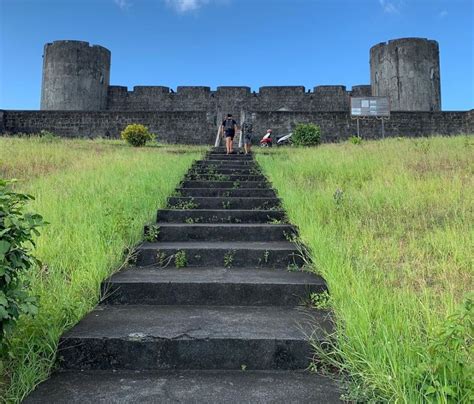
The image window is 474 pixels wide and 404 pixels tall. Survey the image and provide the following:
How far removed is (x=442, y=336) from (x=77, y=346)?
189 cm

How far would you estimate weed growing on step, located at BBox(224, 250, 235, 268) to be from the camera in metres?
4.00

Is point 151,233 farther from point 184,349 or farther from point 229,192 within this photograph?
point 229,192

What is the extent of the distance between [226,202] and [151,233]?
6.22 ft

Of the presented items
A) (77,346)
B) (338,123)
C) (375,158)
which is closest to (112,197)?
(77,346)

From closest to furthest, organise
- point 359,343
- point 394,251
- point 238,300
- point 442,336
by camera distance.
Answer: point 442,336 < point 359,343 < point 238,300 < point 394,251

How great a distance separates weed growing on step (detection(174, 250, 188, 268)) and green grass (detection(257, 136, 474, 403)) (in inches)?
45.0

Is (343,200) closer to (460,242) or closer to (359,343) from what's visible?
(460,242)

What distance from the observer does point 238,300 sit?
3.26 metres

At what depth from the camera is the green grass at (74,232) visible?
235cm

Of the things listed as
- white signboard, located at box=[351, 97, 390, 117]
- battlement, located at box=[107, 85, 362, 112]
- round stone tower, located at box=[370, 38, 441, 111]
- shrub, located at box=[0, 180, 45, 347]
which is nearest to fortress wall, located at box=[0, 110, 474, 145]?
white signboard, located at box=[351, 97, 390, 117]

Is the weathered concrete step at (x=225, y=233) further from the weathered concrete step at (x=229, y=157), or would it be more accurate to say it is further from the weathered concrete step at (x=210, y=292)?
the weathered concrete step at (x=229, y=157)

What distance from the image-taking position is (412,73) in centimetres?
1994

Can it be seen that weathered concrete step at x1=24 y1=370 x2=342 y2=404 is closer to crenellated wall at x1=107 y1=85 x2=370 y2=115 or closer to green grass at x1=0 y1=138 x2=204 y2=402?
green grass at x1=0 y1=138 x2=204 y2=402

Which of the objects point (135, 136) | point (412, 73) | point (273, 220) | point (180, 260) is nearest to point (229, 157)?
point (135, 136)
